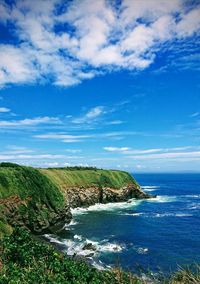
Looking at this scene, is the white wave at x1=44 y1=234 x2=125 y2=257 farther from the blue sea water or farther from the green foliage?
the green foliage

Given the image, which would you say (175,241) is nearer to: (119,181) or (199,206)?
(199,206)

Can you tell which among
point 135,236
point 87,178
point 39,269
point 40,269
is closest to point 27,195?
point 135,236

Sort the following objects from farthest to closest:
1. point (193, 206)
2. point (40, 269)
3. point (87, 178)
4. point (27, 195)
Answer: point (87, 178), point (193, 206), point (27, 195), point (40, 269)

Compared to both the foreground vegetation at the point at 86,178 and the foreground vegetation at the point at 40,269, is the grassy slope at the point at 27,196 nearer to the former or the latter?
the foreground vegetation at the point at 86,178

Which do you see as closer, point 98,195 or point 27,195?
point 27,195

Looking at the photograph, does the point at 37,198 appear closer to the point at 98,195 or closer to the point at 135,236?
the point at 135,236

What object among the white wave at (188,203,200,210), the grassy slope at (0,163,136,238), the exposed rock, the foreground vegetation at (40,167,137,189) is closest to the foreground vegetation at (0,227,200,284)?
the exposed rock

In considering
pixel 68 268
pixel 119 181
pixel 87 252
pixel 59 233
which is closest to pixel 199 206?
pixel 119 181
